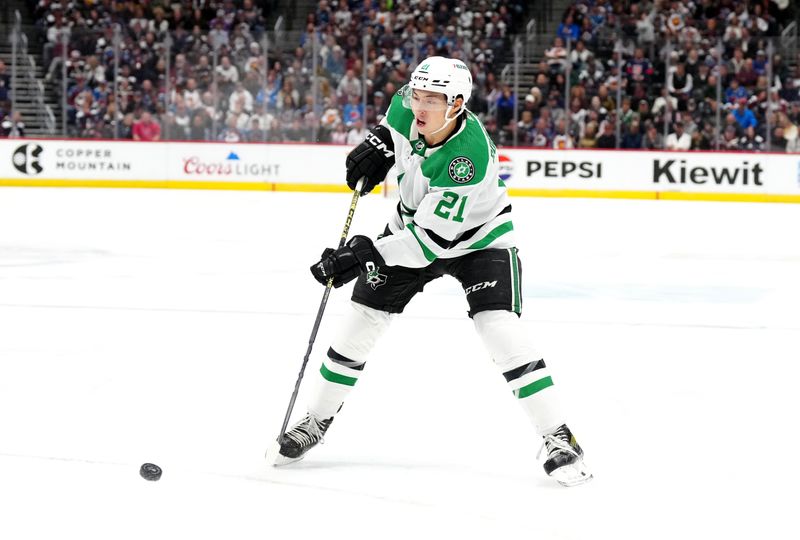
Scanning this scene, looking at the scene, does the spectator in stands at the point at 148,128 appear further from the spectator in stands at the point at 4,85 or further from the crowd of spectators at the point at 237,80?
the spectator in stands at the point at 4,85

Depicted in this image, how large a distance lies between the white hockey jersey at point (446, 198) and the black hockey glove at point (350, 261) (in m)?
0.03

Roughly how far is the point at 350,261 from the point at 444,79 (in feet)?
1.75

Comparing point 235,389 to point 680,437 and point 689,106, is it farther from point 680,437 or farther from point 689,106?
point 689,106

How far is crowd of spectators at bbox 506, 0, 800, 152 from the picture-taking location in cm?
1352

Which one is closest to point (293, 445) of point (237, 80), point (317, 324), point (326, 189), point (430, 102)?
point (317, 324)

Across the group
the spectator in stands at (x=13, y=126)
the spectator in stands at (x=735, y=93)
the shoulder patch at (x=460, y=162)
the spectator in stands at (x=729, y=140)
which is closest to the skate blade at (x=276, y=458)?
the shoulder patch at (x=460, y=162)

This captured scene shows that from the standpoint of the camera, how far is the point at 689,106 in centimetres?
1366

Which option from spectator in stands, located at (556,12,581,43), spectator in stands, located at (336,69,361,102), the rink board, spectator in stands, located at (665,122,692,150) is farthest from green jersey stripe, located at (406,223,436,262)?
spectator in stands, located at (556,12,581,43)

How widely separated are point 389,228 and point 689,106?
36.6ft

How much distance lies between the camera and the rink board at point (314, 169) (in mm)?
13539

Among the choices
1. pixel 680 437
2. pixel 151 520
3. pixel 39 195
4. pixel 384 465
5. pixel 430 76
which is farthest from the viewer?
pixel 39 195

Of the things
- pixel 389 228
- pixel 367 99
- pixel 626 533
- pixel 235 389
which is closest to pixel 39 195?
pixel 367 99

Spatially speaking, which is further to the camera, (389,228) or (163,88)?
(163,88)

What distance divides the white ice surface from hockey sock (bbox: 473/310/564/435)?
19cm
